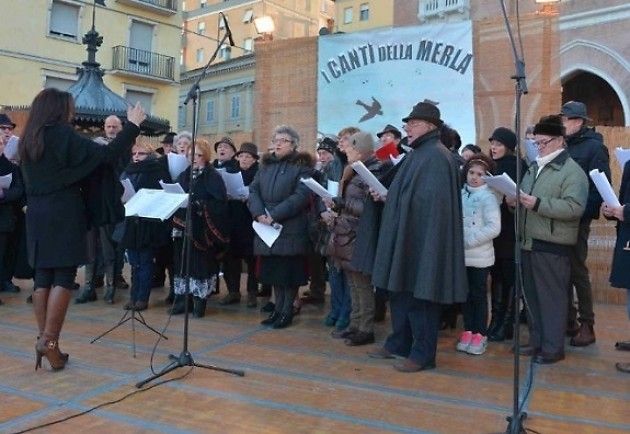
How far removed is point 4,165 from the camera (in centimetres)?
685

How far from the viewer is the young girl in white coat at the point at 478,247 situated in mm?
5113

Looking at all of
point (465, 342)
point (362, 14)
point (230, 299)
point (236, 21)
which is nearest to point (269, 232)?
point (230, 299)

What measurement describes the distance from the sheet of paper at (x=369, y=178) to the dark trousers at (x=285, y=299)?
1494 millimetres

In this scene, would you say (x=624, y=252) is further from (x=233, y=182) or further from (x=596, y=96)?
(x=596, y=96)

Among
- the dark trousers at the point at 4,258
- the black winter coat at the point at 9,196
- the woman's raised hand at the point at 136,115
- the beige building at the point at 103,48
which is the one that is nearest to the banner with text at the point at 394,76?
the black winter coat at the point at 9,196

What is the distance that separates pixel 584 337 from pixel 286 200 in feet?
9.00

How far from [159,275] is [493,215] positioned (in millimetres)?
4492

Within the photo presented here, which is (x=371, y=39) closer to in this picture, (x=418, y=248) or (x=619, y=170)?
(x=619, y=170)

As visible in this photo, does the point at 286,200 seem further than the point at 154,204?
Yes

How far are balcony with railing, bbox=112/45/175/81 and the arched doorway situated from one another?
18636mm

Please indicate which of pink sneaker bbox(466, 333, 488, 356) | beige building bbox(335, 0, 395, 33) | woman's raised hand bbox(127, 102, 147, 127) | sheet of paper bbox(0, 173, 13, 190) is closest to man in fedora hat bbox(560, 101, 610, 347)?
pink sneaker bbox(466, 333, 488, 356)

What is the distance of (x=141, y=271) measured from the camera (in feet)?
21.3

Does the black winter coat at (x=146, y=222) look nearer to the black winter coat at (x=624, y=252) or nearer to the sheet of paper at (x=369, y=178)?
the sheet of paper at (x=369, y=178)

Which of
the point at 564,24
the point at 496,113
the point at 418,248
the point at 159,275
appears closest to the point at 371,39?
the point at 496,113
